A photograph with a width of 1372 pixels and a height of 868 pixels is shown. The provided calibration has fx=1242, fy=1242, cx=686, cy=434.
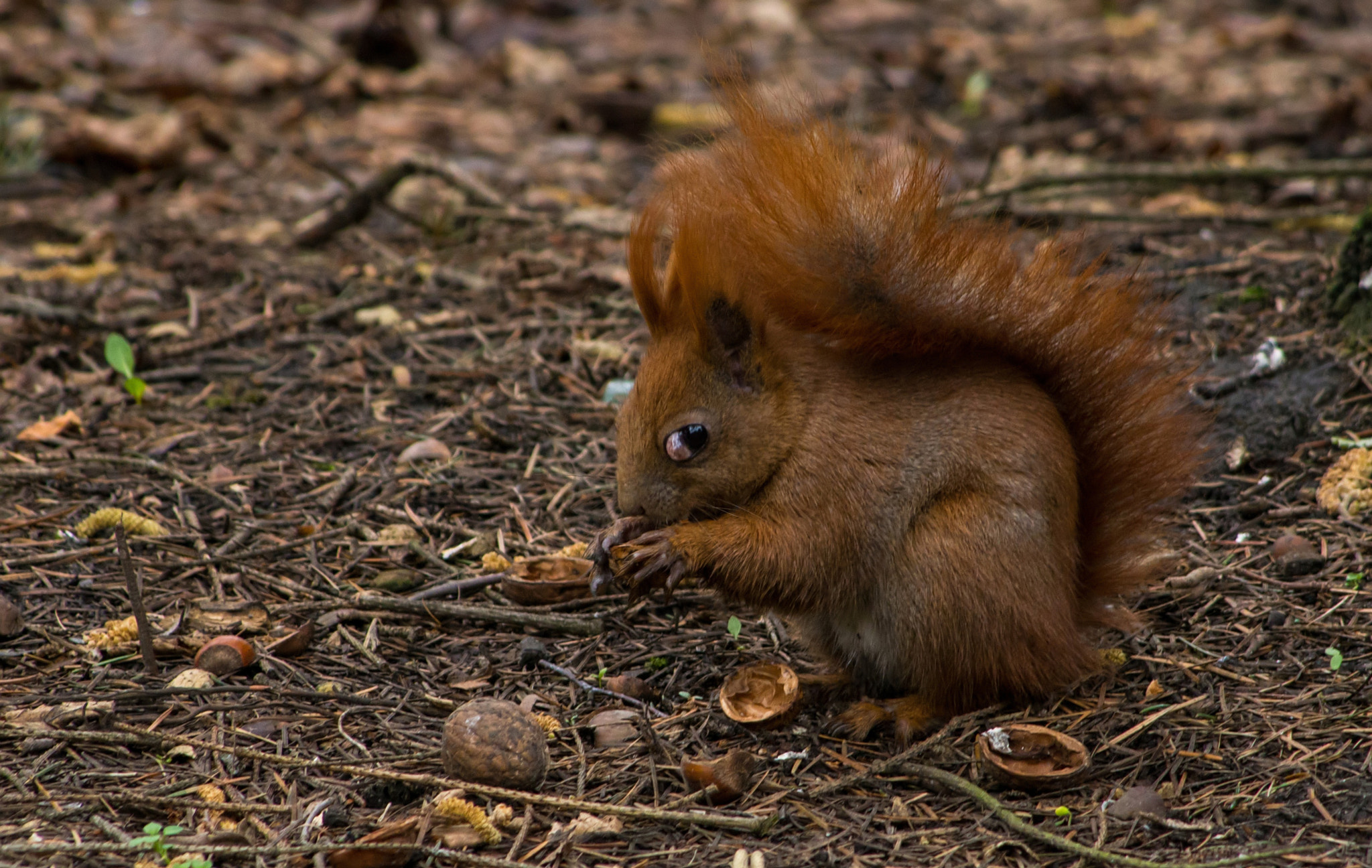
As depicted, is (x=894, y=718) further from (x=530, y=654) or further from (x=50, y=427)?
(x=50, y=427)

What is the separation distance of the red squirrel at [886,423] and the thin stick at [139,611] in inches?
33.4

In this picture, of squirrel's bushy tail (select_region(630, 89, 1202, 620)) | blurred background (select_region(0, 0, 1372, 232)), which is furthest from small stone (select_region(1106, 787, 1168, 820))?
blurred background (select_region(0, 0, 1372, 232))

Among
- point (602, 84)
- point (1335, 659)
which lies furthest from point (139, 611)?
point (602, 84)

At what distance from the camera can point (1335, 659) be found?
2.39m

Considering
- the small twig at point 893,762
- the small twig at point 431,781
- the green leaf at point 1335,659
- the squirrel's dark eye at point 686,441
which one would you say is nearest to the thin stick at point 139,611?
the small twig at point 431,781

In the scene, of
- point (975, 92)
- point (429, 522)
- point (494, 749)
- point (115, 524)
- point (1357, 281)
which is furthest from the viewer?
point (975, 92)

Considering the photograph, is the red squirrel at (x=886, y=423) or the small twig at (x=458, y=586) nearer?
the red squirrel at (x=886, y=423)

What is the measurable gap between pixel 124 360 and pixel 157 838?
6.34 ft

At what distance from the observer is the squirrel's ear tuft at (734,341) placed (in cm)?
240

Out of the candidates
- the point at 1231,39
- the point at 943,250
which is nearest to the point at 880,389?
the point at 943,250

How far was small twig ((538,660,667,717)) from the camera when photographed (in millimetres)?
2439

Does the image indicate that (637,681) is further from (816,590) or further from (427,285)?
(427,285)

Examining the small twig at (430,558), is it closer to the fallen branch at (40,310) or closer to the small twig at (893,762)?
the small twig at (893,762)

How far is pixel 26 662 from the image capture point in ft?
7.86
